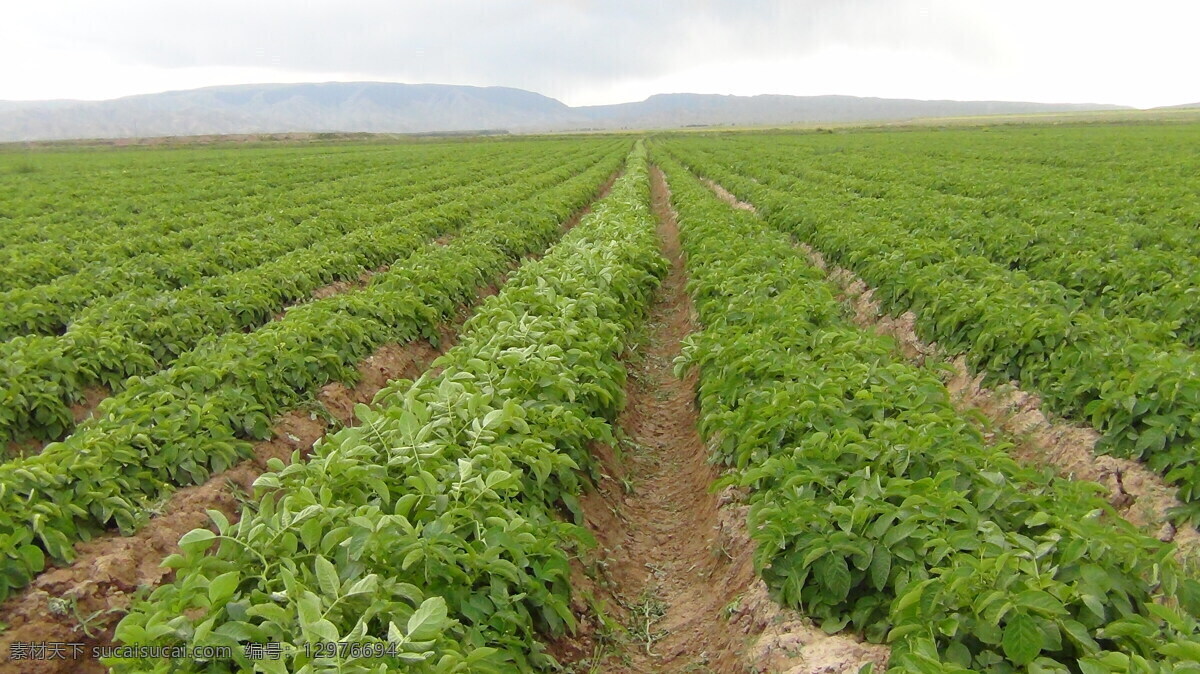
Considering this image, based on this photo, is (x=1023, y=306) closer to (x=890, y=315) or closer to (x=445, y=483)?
(x=890, y=315)

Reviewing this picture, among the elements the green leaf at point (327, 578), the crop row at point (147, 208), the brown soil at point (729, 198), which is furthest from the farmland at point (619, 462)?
the brown soil at point (729, 198)

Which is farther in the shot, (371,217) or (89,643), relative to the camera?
(371,217)

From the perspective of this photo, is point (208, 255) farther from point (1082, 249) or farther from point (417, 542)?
point (1082, 249)

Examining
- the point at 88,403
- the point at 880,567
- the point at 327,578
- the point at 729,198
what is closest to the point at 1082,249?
the point at 880,567

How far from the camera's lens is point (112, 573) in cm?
455

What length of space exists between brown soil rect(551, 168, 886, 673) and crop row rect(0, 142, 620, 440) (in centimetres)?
545

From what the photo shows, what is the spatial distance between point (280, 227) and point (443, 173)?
17.0 metres

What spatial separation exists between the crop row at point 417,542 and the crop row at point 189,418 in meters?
1.27

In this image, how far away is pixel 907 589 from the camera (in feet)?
10.6

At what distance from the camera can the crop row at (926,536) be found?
2873 millimetres

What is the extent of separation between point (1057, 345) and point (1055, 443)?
1.05m

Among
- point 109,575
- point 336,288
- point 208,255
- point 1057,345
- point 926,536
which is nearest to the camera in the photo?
point 926,536

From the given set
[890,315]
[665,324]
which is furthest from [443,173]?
[890,315]

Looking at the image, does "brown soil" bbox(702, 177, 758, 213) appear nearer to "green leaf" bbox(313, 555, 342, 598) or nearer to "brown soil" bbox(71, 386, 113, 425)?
"brown soil" bbox(71, 386, 113, 425)
